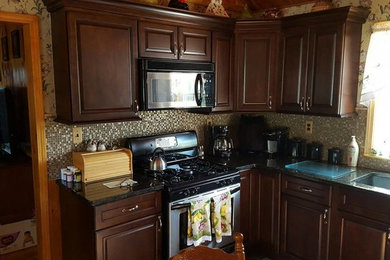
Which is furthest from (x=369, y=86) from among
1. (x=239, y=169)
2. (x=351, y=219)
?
(x=239, y=169)

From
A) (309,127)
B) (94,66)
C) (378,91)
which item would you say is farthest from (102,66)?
(378,91)

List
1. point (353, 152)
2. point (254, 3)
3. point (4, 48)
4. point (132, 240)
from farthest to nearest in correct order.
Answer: point (4, 48) → point (254, 3) → point (353, 152) → point (132, 240)

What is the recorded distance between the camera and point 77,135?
8.59ft

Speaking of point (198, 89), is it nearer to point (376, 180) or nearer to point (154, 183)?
point (154, 183)

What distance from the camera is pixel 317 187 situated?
2.62 meters

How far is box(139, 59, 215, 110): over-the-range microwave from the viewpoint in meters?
2.55

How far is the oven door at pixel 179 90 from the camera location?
2580 millimetres

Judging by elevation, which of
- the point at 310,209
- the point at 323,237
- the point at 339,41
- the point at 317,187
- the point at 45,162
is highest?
the point at 339,41

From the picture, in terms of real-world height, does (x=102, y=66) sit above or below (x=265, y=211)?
above

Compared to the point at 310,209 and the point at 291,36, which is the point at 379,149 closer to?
the point at 310,209

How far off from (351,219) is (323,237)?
0.30 metres

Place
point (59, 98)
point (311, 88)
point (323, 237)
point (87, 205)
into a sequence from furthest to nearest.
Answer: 1. point (311, 88)
2. point (323, 237)
3. point (59, 98)
4. point (87, 205)

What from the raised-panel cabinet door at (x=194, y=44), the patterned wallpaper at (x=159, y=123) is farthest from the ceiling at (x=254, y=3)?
the raised-panel cabinet door at (x=194, y=44)

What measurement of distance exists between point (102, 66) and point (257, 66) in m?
1.49
